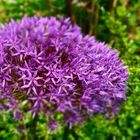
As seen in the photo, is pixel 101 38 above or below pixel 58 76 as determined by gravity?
above

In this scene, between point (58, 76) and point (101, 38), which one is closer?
point (58, 76)

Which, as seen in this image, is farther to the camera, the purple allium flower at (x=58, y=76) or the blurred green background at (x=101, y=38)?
the blurred green background at (x=101, y=38)

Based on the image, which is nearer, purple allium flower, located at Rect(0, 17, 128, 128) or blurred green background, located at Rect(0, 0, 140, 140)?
purple allium flower, located at Rect(0, 17, 128, 128)

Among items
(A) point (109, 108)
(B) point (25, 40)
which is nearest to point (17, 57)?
(B) point (25, 40)
